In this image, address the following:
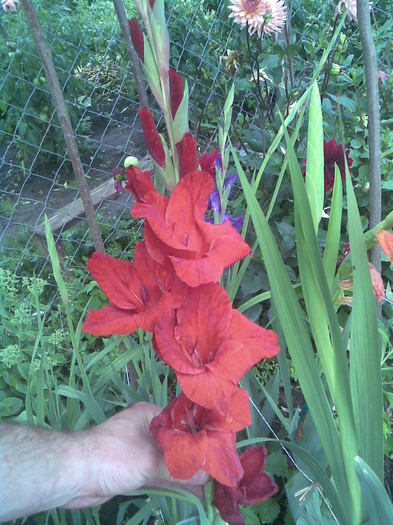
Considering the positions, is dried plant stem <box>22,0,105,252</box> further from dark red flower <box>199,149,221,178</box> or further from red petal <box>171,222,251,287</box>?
red petal <box>171,222,251,287</box>

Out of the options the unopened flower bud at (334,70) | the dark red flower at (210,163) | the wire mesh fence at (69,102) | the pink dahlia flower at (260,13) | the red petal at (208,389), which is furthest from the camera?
the wire mesh fence at (69,102)

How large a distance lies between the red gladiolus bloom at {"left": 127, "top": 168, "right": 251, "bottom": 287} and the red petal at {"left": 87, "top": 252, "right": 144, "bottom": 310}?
0.06 m

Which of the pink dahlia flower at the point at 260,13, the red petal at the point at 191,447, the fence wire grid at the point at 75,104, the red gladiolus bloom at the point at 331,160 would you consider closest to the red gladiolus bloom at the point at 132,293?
the red petal at the point at 191,447

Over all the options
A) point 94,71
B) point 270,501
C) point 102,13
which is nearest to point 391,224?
point 270,501

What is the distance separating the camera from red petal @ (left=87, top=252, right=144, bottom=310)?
58 centimetres

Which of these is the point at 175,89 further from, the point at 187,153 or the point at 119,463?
the point at 119,463

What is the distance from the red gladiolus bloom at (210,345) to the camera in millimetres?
516

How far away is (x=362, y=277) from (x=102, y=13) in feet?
12.9

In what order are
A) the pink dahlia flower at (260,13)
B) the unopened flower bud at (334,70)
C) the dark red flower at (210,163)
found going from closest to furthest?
the dark red flower at (210,163)
the pink dahlia flower at (260,13)
the unopened flower bud at (334,70)

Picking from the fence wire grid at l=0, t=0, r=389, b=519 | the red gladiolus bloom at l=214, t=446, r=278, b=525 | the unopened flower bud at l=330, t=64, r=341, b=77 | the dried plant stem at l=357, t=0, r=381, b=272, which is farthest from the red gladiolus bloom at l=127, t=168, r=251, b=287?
the fence wire grid at l=0, t=0, r=389, b=519

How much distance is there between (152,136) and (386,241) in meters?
0.35

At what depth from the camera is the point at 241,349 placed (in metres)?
0.54

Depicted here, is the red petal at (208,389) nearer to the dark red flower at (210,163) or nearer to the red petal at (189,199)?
the red petal at (189,199)

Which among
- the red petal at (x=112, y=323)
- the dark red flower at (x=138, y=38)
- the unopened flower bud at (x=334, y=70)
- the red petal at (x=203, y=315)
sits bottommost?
the red petal at (x=112, y=323)
